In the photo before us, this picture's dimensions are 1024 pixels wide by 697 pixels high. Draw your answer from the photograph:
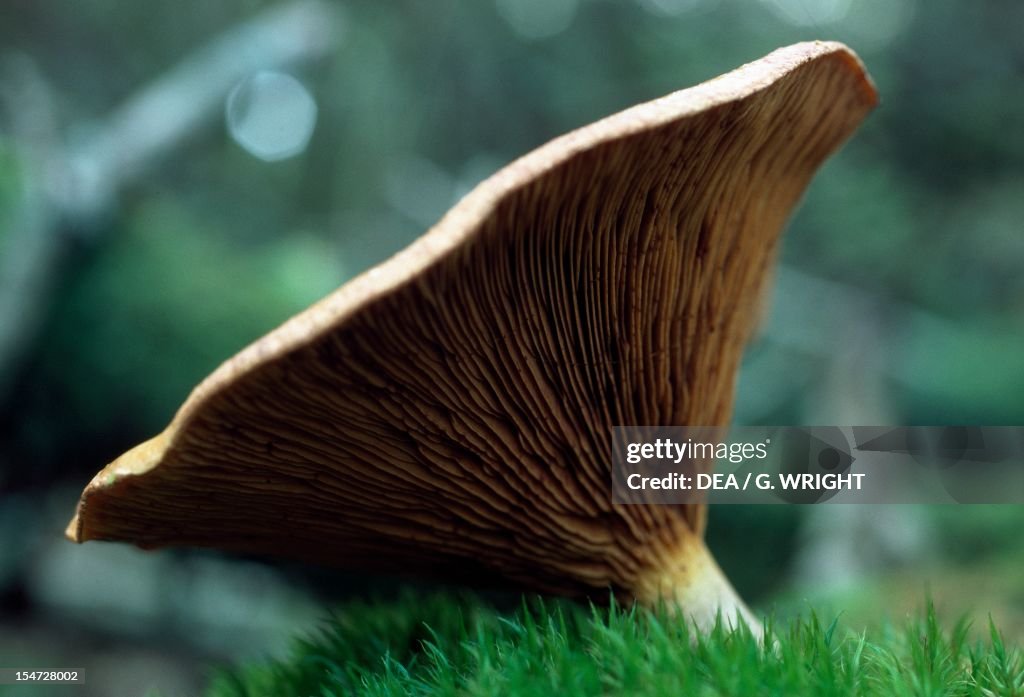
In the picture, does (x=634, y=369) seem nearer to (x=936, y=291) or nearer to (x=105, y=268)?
(x=105, y=268)

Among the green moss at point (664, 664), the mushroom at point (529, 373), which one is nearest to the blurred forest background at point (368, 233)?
the green moss at point (664, 664)

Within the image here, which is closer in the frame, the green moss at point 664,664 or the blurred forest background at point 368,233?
the green moss at point 664,664

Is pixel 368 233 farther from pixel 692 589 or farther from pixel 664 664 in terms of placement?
pixel 664 664

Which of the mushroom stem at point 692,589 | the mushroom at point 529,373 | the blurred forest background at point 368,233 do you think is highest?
the blurred forest background at point 368,233

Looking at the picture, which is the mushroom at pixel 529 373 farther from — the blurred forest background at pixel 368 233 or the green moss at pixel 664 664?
the blurred forest background at pixel 368 233

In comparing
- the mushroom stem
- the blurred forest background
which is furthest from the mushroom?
the blurred forest background

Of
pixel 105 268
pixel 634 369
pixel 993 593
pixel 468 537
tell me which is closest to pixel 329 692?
pixel 468 537

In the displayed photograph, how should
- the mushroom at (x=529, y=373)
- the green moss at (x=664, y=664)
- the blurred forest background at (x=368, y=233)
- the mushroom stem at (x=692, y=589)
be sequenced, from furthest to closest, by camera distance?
the blurred forest background at (x=368, y=233)
the mushroom stem at (x=692, y=589)
the green moss at (x=664, y=664)
the mushroom at (x=529, y=373)

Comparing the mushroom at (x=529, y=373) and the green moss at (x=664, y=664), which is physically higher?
the mushroom at (x=529, y=373)
